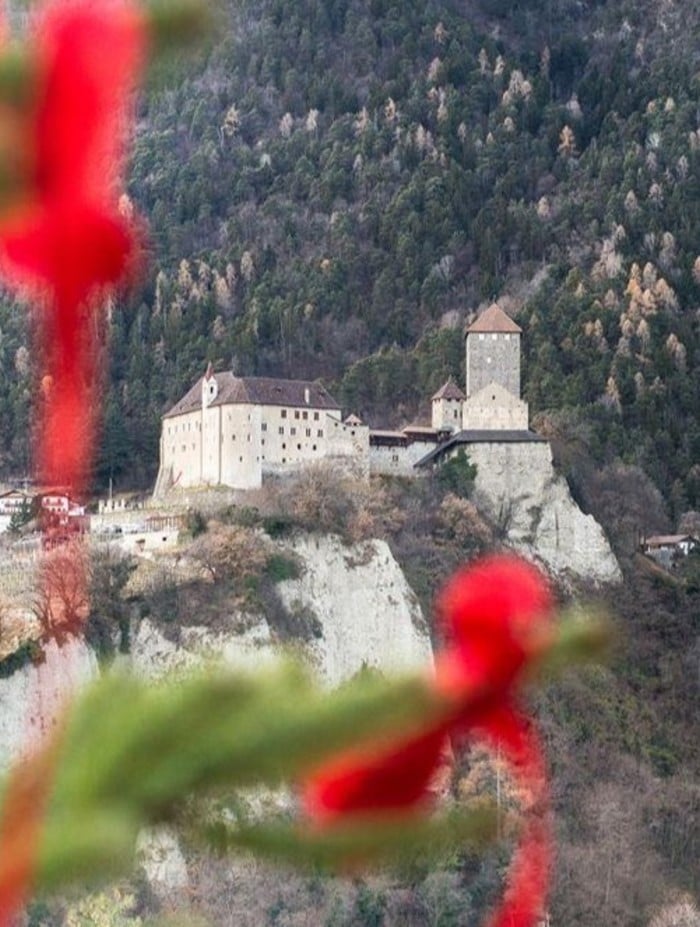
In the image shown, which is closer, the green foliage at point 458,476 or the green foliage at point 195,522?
the green foliage at point 195,522

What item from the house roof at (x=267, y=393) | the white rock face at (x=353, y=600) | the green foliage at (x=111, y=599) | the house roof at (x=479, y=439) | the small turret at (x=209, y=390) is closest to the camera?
the green foliage at (x=111, y=599)

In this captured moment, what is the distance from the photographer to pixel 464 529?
41719 millimetres

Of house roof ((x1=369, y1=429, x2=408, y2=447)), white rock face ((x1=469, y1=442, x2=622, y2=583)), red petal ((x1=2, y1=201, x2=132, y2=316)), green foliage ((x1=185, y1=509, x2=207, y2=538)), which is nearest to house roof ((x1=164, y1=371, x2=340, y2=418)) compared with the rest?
house roof ((x1=369, y1=429, x2=408, y2=447))

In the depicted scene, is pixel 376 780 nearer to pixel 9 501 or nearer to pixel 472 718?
pixel 472 718

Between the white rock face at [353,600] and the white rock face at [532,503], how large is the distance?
269 centimetres

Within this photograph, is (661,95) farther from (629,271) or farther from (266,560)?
(266,560)

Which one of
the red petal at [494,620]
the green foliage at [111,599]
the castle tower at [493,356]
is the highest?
the castle tower at [493,356]

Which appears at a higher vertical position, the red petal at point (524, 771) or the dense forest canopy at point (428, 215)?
the dense forest canopy at point (428, 215)

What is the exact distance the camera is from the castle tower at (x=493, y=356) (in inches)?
1950

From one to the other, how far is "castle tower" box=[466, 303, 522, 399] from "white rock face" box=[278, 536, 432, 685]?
9.16 m

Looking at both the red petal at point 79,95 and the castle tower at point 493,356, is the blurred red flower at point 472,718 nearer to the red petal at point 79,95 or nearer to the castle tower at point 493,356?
the red petal at point 79,95

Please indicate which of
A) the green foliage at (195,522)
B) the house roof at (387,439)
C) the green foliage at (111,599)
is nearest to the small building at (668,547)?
the house roof at (387,439)

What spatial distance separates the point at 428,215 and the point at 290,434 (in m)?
45.0

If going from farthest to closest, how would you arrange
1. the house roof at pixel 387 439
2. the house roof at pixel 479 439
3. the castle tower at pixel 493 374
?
1. the castle tower at pixel 493 374
2. the house roof at pixel 387 439
3. the house roof at pixel 479 439
